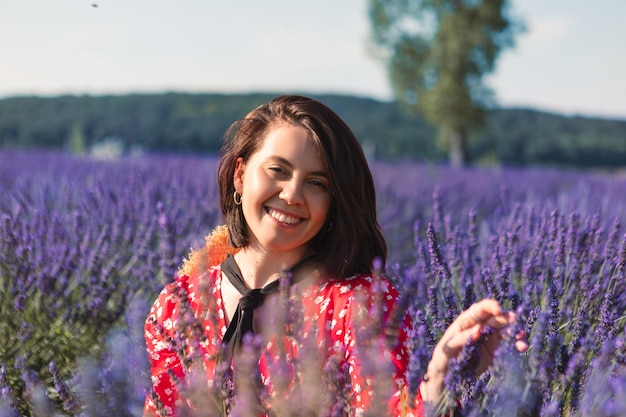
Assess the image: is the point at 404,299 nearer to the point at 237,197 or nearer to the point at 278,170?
the point at 278,170

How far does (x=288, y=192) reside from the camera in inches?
62.1

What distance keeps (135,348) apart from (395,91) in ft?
74.2

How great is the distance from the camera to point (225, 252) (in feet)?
6.38

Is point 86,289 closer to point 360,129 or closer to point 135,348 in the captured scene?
point 135,348

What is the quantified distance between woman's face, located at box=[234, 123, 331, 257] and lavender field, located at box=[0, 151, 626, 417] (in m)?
0.21

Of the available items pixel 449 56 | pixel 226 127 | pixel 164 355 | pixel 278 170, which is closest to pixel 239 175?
pixel 278 170

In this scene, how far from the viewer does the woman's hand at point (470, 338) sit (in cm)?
118

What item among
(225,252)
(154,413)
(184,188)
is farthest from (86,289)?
(184,188)

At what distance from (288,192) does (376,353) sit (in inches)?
22.1

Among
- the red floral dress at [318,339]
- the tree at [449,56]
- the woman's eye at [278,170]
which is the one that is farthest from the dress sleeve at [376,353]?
the tree at [449,56]

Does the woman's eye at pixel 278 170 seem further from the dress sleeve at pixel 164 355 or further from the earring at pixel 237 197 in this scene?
the dress sleeve at pixel 164 355

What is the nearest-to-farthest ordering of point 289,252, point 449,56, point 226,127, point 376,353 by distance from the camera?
point 376,353 → point 289,252 → point 449,56 → point 226,127

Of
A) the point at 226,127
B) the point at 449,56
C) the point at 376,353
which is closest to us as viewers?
the point at 376,353

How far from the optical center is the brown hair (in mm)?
1634
